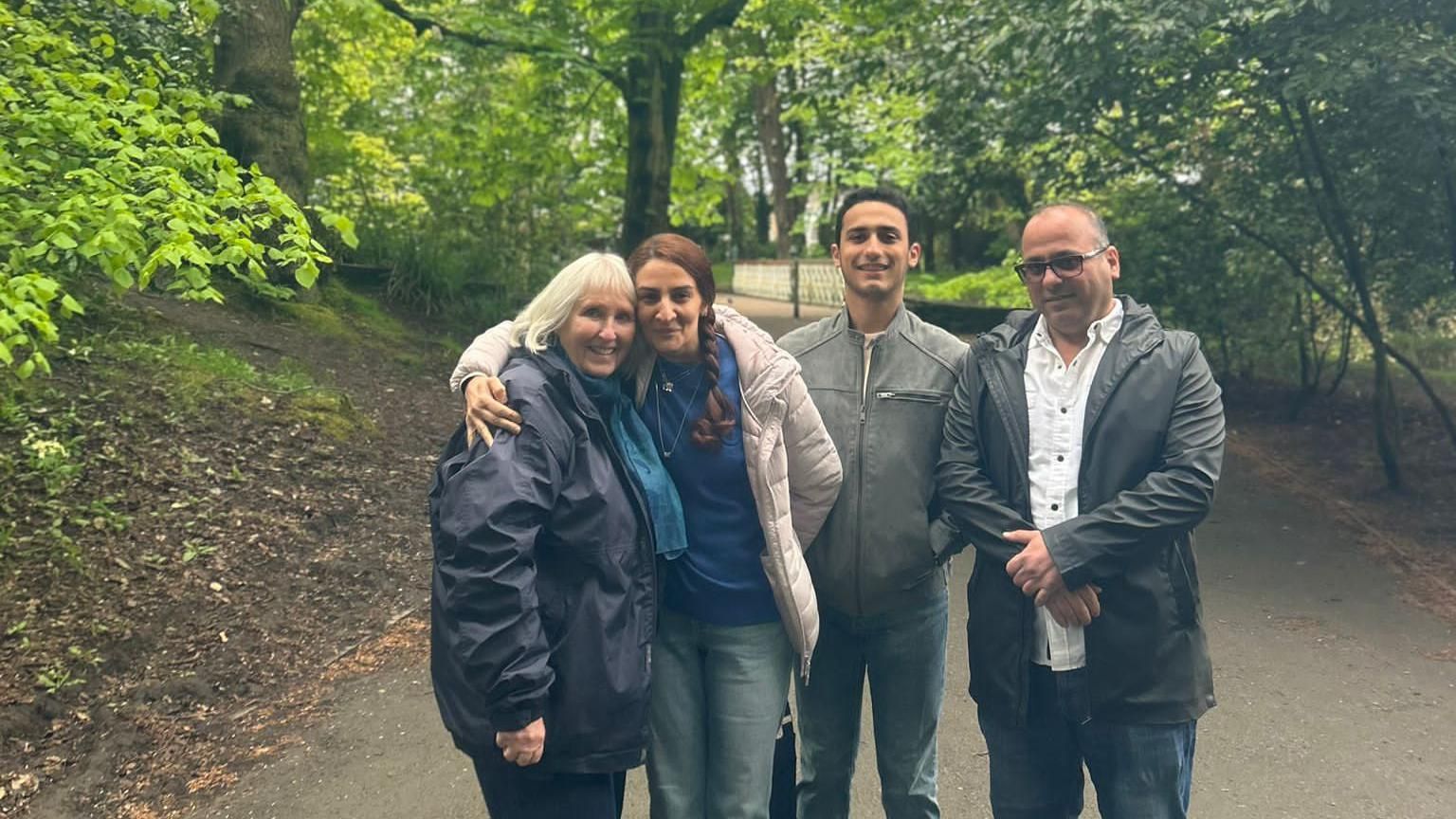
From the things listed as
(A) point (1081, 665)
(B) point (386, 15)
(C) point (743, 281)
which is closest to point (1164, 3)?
(A) point (1081, 665)

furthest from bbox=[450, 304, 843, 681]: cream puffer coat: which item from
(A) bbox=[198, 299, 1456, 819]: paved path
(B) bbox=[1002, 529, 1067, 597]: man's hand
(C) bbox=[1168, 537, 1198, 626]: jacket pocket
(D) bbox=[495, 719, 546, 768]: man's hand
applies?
(A) bbox=[198, 299, 1456, 819]: paved path

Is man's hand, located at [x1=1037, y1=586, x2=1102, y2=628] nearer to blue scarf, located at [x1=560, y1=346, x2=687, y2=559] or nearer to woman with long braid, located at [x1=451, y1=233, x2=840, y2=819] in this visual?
woman with long braid, located at [x1=451, y1=233, x2=840, y2=819]

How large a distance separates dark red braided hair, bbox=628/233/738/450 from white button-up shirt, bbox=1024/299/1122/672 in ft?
2.77

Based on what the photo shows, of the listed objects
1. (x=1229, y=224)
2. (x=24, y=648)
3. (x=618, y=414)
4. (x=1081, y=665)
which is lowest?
(x=24, y=648)

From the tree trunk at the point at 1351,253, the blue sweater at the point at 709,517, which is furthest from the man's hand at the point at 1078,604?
the tree trunk at the point at 1351,253

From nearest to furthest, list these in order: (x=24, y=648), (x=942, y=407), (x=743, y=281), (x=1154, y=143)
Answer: (x=942, y=407) → (x=24, y=648) → (x=1154, y=143) → (x=743, y=281)

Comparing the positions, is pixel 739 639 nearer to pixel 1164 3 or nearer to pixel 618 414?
pixel 618 414

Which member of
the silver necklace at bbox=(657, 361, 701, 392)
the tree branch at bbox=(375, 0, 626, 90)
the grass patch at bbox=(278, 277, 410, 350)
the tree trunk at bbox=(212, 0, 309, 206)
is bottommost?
the grass patch at bbox=(278, 277, 410, 350)

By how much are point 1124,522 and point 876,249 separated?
41.4 inches

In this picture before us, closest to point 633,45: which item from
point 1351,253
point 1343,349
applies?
point 1351,253

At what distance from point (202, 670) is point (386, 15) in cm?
1018

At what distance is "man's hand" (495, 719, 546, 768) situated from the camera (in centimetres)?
221

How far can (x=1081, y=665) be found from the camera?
267 centimetres

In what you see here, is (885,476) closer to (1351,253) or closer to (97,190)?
(97,190)
